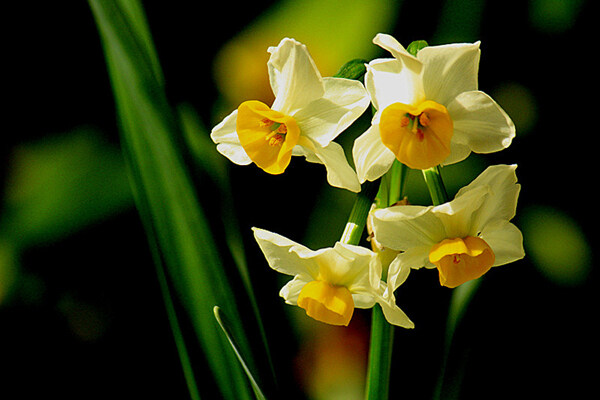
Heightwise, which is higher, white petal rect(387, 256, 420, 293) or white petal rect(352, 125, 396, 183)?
white petal rect(352, 125, 396, 183)

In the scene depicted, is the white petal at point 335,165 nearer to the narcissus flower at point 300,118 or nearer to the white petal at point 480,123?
the narcissus flower at point 300,118

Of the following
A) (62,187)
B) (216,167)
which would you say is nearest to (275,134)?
(216,167)

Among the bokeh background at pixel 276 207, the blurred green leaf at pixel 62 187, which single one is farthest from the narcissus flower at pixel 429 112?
the blurred green leaf at pixel 62 187

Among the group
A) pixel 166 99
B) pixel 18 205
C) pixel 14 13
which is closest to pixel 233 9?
pixel 166 99

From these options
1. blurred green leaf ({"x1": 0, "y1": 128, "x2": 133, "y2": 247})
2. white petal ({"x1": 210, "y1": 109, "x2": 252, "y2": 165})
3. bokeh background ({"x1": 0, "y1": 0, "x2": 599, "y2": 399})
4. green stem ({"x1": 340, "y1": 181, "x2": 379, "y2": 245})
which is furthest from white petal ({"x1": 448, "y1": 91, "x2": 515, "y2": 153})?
blurred green leaf ({"x1": 0, "y1": 128, "x2": 133, "y2": 247})

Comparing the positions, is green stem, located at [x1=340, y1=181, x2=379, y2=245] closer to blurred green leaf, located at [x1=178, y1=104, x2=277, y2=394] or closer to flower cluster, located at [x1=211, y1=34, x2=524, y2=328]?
flower cluster, located at [x1=211, y1=34, x2=524, y2=328]

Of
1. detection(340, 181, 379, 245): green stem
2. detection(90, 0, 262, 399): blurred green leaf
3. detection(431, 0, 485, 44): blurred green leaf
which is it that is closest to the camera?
detection(340, 181, 379, 245): green stem

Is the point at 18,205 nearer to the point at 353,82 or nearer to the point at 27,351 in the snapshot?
the point at 27,351
